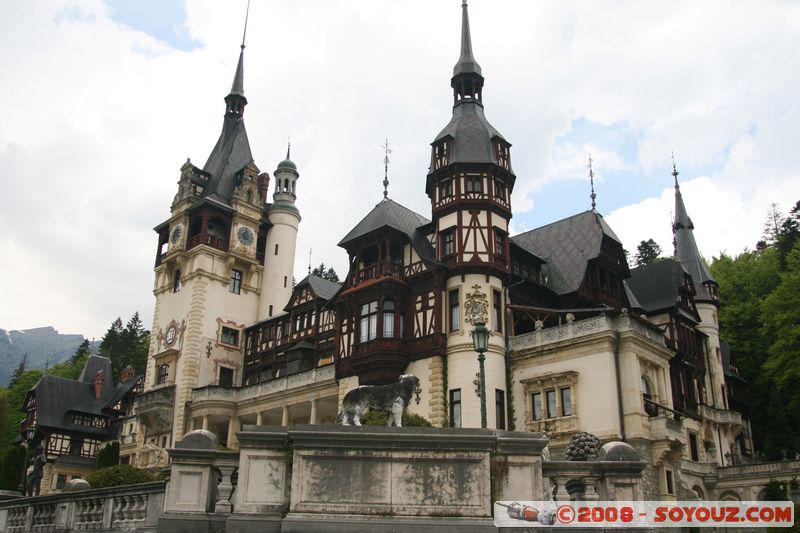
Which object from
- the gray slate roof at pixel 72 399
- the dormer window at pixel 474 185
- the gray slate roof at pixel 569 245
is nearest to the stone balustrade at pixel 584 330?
the gray slate roof at pixel 569 245

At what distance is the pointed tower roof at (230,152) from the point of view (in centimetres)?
6203

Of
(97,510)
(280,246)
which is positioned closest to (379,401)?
(97,510)

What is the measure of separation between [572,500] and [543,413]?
24765 millimetres

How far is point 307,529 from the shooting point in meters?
12.1

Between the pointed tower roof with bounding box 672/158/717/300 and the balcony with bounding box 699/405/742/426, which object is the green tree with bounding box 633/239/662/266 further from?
the balcony with bounding box 699/405/742/426

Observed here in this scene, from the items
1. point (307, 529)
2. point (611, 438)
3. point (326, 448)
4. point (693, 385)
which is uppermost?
point (693, 385)

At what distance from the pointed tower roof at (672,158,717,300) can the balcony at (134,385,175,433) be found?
37045 millimetres

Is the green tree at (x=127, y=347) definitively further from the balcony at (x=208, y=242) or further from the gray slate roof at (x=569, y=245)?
the gray slate roof at (x=569, y=245)

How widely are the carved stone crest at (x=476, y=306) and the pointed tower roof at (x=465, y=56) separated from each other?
15.3m

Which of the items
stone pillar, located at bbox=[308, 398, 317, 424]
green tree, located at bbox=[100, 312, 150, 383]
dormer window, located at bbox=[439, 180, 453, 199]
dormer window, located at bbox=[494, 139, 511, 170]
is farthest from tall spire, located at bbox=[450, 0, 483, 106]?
green tree, located at bbox=[100, 312, 150, 383]

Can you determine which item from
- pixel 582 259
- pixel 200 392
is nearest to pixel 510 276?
pixel 582 259

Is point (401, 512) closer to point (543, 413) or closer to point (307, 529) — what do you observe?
Result: point (307, 529)

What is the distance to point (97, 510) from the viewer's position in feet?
49.5

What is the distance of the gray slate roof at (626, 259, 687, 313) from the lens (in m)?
46.8
